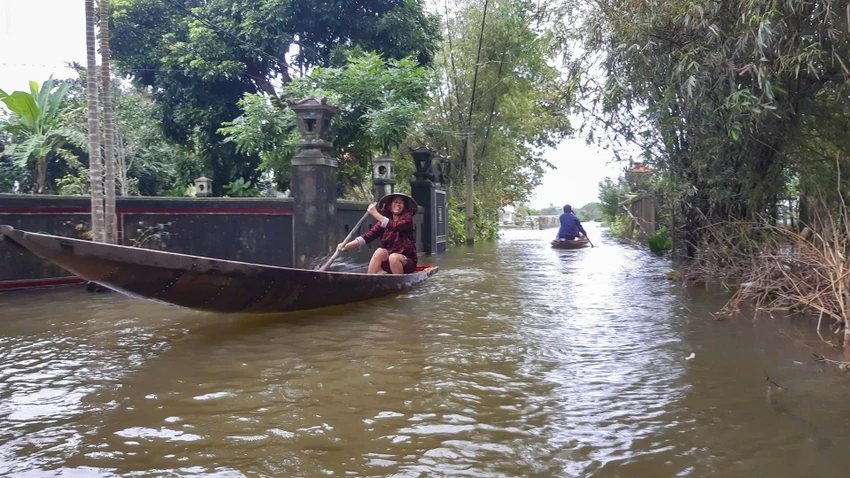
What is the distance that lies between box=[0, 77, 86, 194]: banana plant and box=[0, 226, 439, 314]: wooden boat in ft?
31.8

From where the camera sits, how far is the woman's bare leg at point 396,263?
28.4ft

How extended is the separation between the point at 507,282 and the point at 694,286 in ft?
9.03

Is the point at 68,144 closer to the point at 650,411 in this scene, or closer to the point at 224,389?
the point at 224,389

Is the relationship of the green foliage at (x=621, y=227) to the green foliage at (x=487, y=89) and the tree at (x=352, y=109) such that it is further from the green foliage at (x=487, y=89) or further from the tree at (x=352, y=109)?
the tree at (x=352, y=109)

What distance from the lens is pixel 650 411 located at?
12.6ft

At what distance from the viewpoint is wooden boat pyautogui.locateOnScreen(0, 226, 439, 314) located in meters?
4.75

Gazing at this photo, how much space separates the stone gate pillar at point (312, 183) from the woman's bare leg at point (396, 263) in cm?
246

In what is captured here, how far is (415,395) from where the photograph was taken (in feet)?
13.6

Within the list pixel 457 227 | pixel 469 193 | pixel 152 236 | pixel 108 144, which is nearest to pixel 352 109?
pixel 152 236

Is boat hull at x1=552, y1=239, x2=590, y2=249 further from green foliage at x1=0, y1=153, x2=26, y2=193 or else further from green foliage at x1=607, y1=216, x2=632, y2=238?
green foliage at x1=0, y1=153, x2=26, y2=193

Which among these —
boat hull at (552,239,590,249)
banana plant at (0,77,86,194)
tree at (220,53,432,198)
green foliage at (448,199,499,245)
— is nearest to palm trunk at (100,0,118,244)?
tree at (220,53,432,198)

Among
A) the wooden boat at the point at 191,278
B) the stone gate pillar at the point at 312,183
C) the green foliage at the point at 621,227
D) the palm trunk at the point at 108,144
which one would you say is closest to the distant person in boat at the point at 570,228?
the green foliage at the point at 621,227

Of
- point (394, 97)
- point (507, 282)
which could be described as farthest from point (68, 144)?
point (507, 282)

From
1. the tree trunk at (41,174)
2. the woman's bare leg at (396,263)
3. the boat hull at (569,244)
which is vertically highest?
the tree trunk at (41,174)
